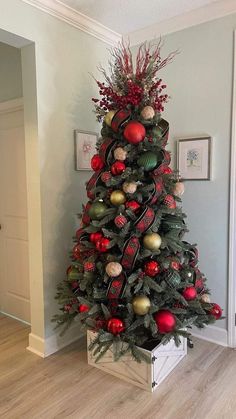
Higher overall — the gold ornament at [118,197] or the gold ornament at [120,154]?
the gold ornament at [120,154]

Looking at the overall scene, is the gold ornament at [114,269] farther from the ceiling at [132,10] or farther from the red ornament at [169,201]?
the ceiling at [132,10]

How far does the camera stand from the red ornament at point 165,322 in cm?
195

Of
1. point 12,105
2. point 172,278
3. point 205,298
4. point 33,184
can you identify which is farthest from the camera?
point 12,105

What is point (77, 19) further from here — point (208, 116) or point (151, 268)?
point (151, 268)

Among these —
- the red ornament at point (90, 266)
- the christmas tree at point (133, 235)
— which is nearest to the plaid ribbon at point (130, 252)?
the christmas tree at point (133, 235)

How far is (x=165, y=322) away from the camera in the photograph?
76.6 inches

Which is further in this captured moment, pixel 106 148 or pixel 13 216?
pixel 13 216

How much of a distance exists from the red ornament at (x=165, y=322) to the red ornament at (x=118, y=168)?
0.95 m

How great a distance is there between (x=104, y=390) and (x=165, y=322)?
63 cm

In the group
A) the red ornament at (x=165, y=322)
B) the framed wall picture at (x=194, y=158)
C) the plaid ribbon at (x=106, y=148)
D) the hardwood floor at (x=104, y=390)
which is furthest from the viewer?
the framed wall picture at (x=194, y=158)

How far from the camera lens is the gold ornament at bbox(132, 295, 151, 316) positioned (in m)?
1.93

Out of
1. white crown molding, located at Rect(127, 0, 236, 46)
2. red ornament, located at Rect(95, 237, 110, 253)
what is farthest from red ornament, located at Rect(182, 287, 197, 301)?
white crown molding, located at Rect(127, 0, 236, 46)

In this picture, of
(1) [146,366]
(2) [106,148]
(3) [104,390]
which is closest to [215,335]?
(1) [146,366]

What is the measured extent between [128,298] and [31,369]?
0.99 metres
